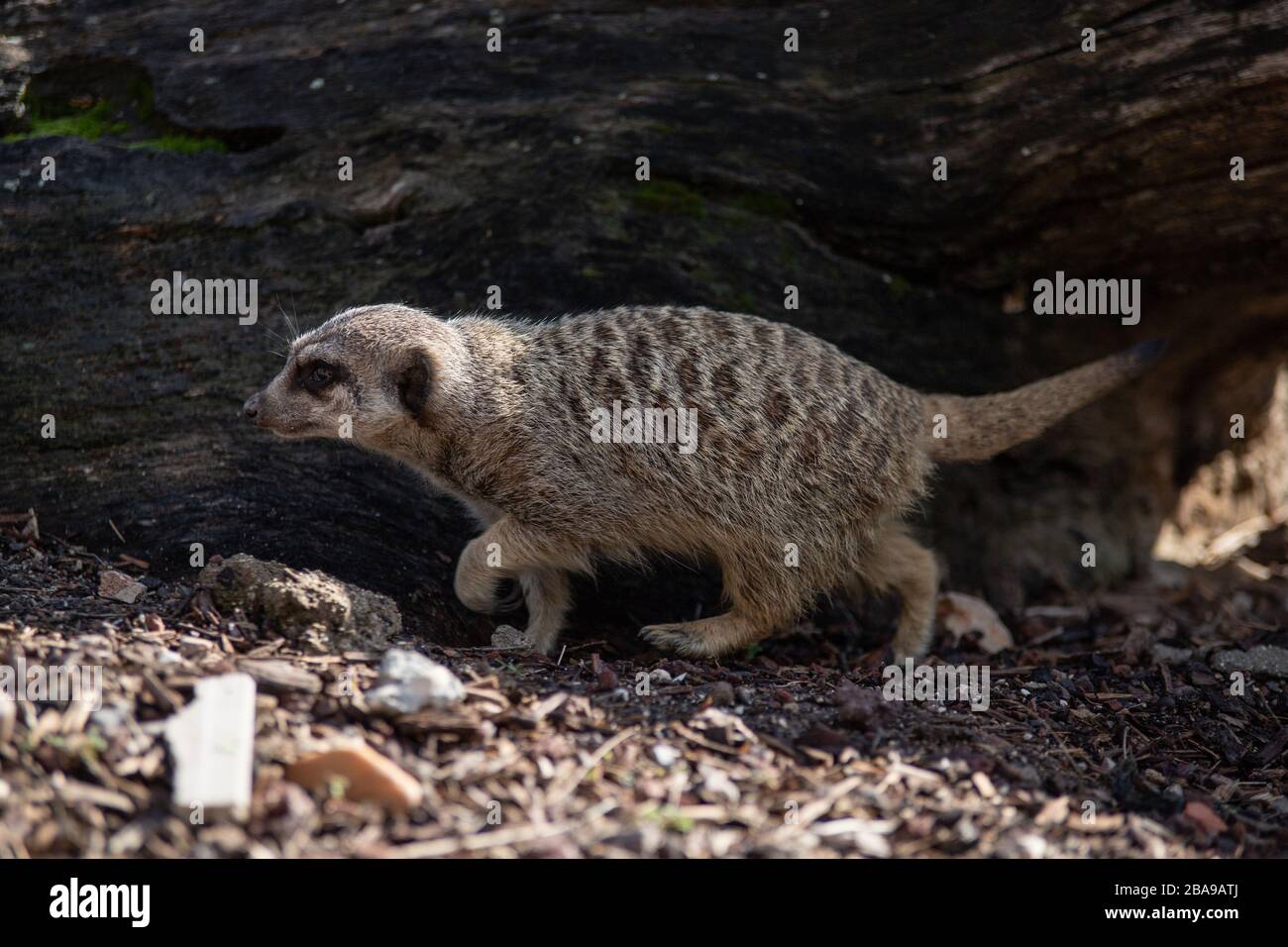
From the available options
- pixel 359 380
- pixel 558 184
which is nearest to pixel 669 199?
pixel 558 184

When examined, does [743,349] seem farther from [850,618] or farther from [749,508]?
[850,618]

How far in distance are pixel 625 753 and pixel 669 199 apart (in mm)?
3116

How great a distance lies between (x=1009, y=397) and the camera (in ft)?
16.4

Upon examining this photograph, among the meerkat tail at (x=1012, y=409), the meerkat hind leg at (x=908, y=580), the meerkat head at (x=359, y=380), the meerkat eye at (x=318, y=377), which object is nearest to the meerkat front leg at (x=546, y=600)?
the meerkat head at (x=359, y=380)

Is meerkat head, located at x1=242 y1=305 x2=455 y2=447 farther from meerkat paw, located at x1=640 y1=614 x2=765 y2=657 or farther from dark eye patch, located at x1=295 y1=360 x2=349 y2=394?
meerkat paw, located at x1=640 y1=614 x2=765 y2=657

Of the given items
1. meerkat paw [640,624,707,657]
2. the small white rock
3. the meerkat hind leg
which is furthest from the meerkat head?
the meerkat hind leg

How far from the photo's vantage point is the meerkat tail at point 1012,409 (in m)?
4.95

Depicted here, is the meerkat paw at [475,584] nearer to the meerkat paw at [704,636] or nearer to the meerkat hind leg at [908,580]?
the meerkat paw at [704,636]

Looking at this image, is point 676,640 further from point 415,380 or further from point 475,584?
point 415,380

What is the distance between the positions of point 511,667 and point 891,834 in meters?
1.53

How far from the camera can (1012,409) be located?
495 centimetres

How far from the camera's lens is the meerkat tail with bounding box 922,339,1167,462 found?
4.95 meters

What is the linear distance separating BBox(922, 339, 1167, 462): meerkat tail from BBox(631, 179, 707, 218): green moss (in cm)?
146

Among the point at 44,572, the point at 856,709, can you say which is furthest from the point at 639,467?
the point at 44,572
